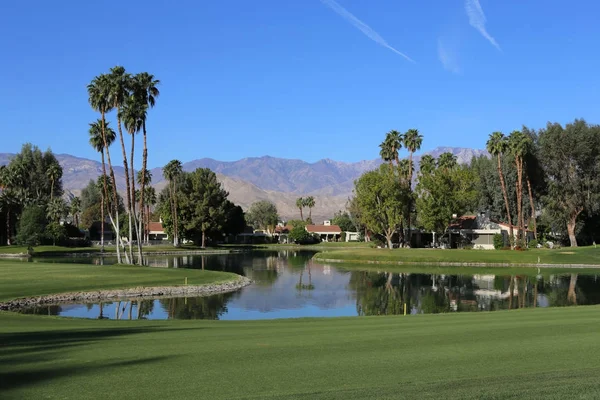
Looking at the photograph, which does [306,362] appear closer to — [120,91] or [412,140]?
[120,91]

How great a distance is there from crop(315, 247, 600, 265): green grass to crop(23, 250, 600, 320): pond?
14.7 meters

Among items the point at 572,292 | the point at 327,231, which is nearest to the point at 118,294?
the point at 572,292

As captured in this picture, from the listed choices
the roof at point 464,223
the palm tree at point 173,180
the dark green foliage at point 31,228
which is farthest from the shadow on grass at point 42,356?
the palm tree at point 173,180

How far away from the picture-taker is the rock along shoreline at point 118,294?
31734mm

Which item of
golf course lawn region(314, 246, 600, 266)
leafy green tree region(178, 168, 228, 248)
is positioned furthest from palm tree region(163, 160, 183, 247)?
golf course lawn region(314, 246, 600, 266)

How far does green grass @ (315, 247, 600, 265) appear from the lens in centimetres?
7469

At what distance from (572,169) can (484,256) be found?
28.6m

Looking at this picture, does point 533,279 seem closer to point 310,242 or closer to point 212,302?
point 212,302

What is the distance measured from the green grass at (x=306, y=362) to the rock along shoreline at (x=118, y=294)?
574 inches

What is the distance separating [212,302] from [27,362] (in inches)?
960

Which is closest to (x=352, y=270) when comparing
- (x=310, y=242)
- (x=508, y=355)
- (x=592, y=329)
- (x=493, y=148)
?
(x=493, y=148)

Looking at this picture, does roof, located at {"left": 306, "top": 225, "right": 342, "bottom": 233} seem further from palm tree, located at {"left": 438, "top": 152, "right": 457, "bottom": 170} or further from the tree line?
the tree line

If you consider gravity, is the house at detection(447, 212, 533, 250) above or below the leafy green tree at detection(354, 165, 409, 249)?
below

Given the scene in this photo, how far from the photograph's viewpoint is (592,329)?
17.6m
